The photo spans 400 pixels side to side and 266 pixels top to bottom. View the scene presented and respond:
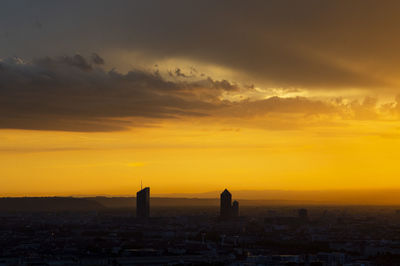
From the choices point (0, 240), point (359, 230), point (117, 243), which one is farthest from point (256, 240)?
point (0, 240)

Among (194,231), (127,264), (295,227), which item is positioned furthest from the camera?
(295,227)

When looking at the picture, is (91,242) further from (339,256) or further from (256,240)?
(339,256)

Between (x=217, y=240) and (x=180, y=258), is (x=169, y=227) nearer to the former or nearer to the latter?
(x=217, y=240)

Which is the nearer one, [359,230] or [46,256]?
[46,256]

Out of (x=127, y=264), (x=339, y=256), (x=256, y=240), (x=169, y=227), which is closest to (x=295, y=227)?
(x=169, y=227)

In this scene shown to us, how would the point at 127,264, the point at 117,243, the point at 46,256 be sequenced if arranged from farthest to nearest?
the point at 117,243 < the point at 46,256 < the point at 127,264

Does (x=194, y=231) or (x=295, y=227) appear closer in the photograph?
(x=194, y=231)

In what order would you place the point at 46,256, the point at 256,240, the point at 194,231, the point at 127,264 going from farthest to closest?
the point at 194,231 → the point at 256,240 → the point at 46,256 → the point at 127,264

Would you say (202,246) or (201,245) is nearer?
(202,246)

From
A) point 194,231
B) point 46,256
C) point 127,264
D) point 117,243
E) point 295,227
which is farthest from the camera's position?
point 295,227
